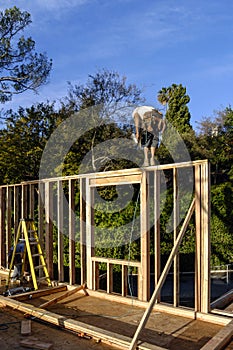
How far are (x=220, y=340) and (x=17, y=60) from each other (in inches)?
467

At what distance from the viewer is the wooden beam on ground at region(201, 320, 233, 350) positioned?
2.87 metres

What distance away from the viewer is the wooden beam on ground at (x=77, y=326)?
320cm

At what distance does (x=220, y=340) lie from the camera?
298 cm

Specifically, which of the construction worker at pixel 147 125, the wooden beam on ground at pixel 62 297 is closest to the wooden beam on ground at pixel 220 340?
the wooden beam on ground at pixel 62 297

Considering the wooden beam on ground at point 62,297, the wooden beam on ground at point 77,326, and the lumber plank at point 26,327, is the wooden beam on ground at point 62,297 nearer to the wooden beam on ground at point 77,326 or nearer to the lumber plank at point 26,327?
the wooden beam on ground at point 77,326

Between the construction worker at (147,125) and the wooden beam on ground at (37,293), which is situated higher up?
the construction worker at (147,125)

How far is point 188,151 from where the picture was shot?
16.3m

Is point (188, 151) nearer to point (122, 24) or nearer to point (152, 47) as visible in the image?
point (152, 47)

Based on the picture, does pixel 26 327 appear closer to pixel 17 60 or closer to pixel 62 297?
pixel 62 297

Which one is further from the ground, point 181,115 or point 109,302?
point 181,115

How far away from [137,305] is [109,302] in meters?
0.48

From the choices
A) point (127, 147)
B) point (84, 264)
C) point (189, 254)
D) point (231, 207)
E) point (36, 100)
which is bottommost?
point (189, 254)

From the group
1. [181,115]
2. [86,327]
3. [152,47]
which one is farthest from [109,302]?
[181,115]

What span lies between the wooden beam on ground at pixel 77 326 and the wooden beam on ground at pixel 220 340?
44 centimetres
